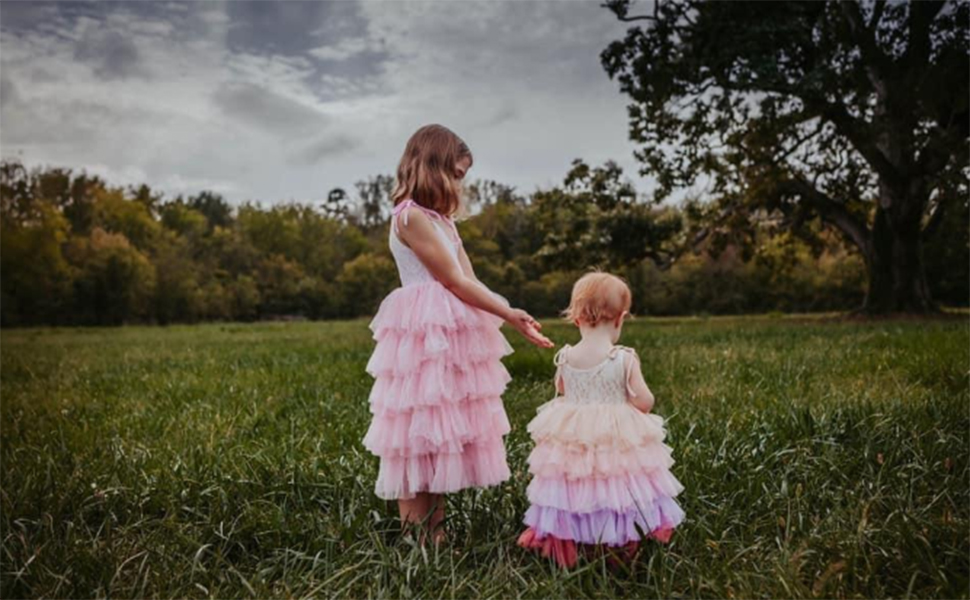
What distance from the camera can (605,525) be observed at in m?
2.82

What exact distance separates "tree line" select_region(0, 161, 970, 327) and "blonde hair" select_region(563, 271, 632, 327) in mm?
20158

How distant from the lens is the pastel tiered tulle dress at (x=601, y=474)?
282 cm

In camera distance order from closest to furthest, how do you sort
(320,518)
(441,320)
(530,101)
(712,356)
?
1. (441,320)
2. (320,518)
3. (530,101)
4. (712,356)

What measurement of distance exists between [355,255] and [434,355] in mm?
50058

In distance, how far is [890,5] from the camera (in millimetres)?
17156

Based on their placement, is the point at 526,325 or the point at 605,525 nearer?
the point at 605,525

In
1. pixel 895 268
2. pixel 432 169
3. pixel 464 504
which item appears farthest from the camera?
pixel 895 268

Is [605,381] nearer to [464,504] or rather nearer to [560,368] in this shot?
[560,368]

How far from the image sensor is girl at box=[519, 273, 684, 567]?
282cm

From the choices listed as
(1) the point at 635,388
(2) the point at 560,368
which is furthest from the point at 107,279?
(1) the point at 635,388

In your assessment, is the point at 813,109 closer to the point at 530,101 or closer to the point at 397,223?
the point at 530,101

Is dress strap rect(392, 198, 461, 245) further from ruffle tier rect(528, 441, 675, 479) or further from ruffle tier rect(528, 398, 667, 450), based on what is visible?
ruffle tier rect(528, 441, 675, 479)

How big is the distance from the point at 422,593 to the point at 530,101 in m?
5.43

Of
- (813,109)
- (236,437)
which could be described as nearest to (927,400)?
(236,437)
